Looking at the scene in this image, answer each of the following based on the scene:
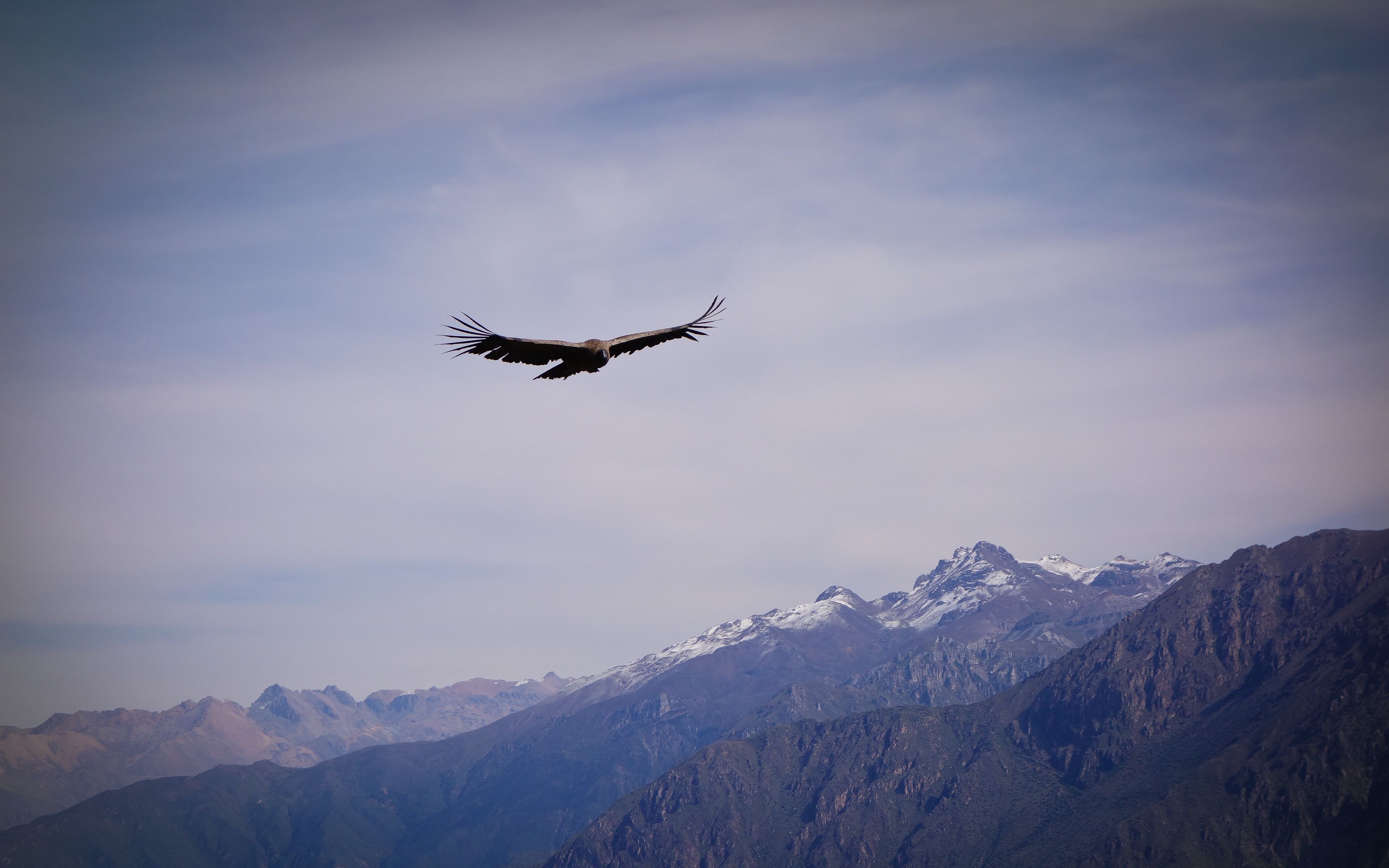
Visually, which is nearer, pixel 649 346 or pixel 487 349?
pixel 487 349

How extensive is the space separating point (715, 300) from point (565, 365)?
8.38m

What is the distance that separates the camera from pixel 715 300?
56.5 m

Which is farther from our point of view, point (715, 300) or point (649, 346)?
point (649, 346)

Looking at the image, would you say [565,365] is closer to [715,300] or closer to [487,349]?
[487,349]

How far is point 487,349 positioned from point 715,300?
11273 mm

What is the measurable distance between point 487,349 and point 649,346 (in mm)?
9935

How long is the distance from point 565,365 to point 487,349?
13.9ft

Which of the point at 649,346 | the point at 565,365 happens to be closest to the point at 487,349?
the point at 565,365

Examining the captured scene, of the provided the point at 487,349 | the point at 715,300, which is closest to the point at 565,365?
the point at 487,349

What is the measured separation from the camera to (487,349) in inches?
2210

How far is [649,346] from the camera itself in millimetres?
62531

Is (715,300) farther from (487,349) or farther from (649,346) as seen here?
(487,349)

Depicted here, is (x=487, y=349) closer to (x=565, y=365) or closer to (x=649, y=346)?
(x=565, y=365)
